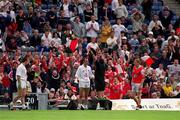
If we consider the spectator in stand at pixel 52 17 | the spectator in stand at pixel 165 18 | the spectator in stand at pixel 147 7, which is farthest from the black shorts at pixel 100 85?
the spectator in stand at pixel 147 7

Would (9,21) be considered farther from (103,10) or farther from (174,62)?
(174,62)

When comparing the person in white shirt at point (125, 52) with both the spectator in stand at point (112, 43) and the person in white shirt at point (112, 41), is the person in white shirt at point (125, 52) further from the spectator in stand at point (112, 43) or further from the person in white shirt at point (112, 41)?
the person in white shirt at point (112, 41)

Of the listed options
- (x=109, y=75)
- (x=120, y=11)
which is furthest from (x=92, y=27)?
(x=109, y=75)

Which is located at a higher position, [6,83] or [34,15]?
[34,15]

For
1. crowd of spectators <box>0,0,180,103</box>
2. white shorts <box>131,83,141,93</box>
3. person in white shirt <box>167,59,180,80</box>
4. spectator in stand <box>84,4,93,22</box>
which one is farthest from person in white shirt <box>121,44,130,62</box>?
white shorts <box>131,83,141,93</box>

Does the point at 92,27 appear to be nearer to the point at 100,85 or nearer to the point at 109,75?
the point at 109,75

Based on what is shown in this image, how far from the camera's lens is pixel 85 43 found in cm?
2995

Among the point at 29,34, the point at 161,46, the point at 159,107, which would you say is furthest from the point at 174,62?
the point at 29,34

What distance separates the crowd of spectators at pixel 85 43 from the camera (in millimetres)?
27375

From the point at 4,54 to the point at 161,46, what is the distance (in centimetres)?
759

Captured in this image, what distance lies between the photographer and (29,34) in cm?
3019

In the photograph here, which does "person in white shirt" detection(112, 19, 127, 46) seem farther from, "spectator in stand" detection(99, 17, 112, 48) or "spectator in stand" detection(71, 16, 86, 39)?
"spectator in stand" detection(71, 16, 86, 39)

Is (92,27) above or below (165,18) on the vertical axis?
below

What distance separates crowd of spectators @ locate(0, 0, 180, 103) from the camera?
2738cm
